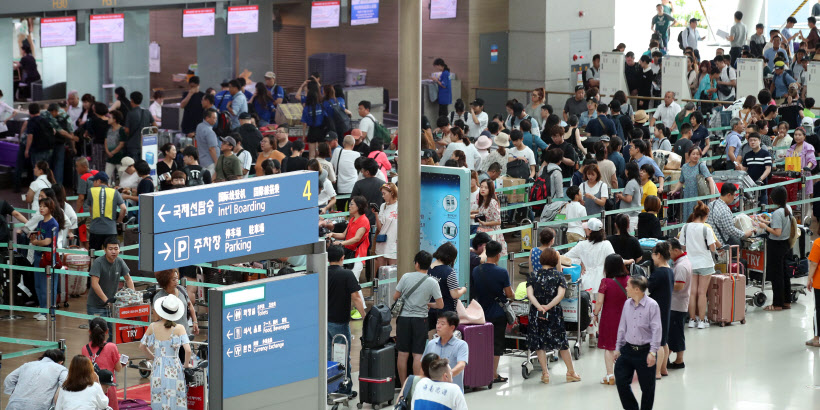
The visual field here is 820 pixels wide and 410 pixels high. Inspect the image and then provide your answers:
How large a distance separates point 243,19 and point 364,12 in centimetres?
318

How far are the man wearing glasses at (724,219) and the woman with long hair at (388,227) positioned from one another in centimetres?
362

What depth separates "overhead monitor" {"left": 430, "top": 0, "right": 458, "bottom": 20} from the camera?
1000 inches

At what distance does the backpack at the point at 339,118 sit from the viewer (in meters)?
18.3

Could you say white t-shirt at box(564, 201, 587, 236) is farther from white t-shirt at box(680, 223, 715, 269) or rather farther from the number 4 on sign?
the number 4 on sign

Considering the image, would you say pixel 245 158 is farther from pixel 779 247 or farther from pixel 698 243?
pixel 779 247

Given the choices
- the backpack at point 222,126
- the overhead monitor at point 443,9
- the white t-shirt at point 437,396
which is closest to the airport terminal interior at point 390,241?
the white t-shirt at point 437,396

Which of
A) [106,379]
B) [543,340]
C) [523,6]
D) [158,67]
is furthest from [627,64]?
[106,379]

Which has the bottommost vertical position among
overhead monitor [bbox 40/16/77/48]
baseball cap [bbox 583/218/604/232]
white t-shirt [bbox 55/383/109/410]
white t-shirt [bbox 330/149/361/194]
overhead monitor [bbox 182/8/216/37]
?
white t-shirt [bbox 55/383/109/410]

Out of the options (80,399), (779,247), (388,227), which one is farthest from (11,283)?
(779,247)

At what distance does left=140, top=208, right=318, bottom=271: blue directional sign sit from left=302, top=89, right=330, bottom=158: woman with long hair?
9447 mm

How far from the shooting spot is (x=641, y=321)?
9.36 meters

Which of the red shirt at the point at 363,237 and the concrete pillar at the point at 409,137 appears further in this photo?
the red shirt at the point at 363,237

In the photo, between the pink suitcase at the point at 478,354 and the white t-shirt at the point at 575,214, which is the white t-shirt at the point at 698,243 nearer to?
the white t-shirt at the point at 575,214

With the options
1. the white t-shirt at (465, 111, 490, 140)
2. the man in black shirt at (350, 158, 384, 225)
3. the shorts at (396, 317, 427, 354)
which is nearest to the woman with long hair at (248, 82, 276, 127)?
the white t-shirt at (465, 111, 490, 140)
